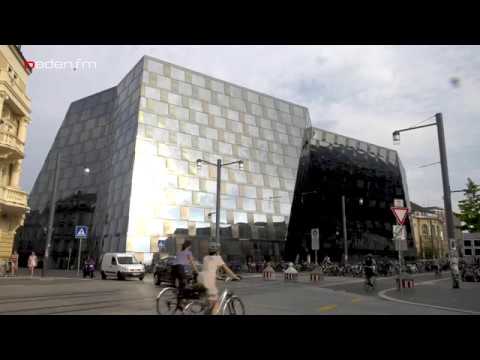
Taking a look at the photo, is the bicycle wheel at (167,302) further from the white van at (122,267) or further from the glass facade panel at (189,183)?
the glass facade panel at (189,183)

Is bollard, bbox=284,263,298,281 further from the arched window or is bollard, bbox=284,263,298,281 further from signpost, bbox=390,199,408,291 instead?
the arched window

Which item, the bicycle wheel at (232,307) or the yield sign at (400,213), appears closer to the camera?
the bicycle wheel at (232,307)

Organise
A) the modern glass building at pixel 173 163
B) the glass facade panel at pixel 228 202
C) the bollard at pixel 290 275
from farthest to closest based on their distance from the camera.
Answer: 1. the glass facade panel at pixel 228 202
2. the modern glass building at pixel 173 163
3. the bollard at pixel 290 275

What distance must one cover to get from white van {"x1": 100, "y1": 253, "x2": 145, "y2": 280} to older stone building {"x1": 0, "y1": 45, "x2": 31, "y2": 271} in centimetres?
708

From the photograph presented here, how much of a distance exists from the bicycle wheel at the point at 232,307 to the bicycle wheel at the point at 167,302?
4.69 ft

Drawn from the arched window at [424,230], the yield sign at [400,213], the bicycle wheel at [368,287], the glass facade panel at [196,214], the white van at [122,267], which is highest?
the arched window at [424,230]

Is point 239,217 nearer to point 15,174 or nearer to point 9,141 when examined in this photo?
point 15,174

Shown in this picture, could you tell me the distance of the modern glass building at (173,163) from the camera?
39.2 m

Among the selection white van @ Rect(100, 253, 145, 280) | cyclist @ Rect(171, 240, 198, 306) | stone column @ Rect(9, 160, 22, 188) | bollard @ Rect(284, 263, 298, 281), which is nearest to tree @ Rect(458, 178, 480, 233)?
bollard @ Rect(284, 263, 298, 281)

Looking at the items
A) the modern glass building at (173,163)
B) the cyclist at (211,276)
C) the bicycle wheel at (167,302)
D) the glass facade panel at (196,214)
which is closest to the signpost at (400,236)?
the bicycle wheel at (167,302)

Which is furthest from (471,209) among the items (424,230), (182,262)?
(424,230)
